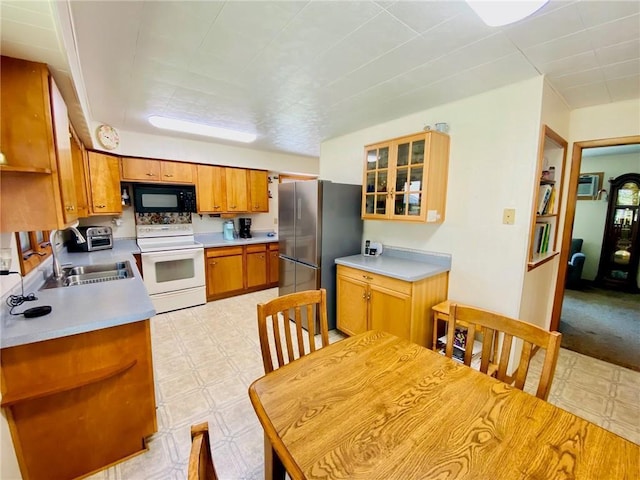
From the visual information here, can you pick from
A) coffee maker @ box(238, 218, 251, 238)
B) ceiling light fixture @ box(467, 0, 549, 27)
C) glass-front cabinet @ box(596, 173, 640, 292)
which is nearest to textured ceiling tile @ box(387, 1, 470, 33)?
ceiling light fixture @ box(467, 0, 549, 27)

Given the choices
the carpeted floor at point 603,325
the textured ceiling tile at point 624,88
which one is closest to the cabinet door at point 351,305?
the carpeted floor at point 603,325

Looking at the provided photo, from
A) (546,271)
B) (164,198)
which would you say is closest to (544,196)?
(546,271)

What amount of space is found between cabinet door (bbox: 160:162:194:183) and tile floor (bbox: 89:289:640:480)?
188cm

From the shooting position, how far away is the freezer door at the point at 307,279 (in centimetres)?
294

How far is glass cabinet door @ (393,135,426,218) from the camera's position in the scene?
2.39 meters

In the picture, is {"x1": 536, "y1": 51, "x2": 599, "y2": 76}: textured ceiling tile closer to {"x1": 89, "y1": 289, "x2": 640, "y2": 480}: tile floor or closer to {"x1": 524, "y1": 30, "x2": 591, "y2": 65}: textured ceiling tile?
{"x1": 524, "y1": 30, "x2": 591, "y2": 65}: textured ceiling tile

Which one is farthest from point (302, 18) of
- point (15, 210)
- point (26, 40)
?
point (15, 210)

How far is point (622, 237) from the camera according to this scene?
4582 millimetres

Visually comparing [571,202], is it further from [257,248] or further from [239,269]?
[239,269]

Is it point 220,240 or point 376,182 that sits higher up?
point 376,182

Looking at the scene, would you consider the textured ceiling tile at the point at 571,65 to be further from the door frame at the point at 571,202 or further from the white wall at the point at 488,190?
the door frame at the point at 571,202

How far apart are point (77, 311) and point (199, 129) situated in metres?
2.51

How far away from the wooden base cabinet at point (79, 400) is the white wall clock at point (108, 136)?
2.58 metres

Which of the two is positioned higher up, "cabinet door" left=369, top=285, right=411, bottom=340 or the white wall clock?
the white wall clock
